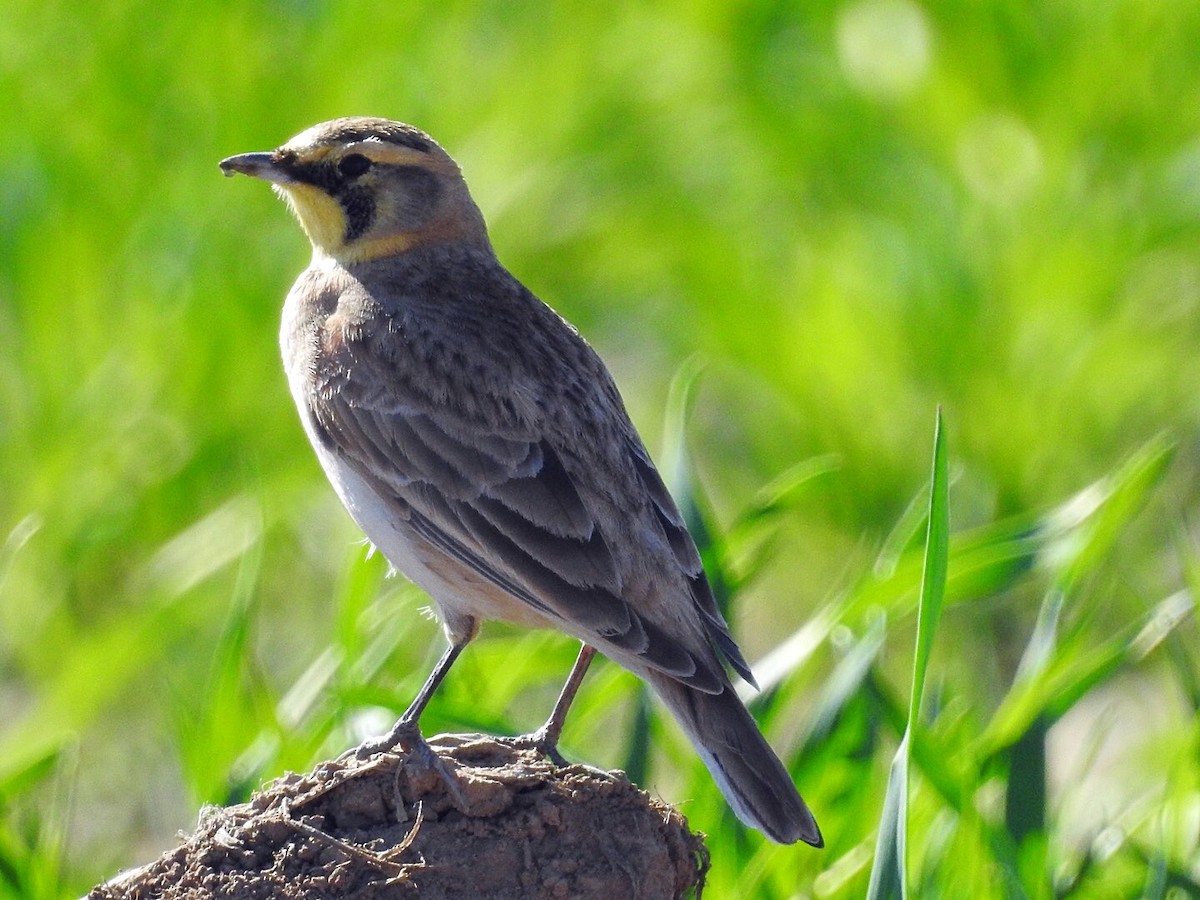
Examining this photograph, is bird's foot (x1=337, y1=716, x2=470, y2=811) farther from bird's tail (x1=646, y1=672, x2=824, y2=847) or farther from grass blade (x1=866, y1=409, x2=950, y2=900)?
grass blade (x1=866, y1=409, x2=950, y2=900)

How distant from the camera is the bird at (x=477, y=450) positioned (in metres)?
4.24

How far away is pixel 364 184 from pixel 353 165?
0.06m

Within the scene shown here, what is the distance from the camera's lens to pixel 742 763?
4016 millimetres

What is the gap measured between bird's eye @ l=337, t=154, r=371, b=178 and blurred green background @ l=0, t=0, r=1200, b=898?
949mm

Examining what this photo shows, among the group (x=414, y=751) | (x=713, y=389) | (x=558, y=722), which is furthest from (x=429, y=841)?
(x=713, y=389)

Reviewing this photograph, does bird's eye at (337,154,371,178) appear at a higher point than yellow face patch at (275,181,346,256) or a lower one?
higher

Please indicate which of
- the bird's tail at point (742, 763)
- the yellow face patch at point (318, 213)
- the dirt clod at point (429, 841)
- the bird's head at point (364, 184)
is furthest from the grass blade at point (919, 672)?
the yellow face patch at point (318, 213)

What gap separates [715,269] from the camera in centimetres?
928

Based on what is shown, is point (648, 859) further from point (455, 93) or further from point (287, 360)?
point (455, 93)

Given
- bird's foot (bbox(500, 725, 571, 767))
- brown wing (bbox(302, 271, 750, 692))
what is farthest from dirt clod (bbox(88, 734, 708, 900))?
brown wing (bbox(302, 271, 750, 692))

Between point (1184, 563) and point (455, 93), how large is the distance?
604 centimetres

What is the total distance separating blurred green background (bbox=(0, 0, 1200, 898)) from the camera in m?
4.99

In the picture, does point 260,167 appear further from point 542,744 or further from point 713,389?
point 713,389

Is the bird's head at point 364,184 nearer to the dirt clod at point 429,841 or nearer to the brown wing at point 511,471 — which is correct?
the brown wing at point 511,471
